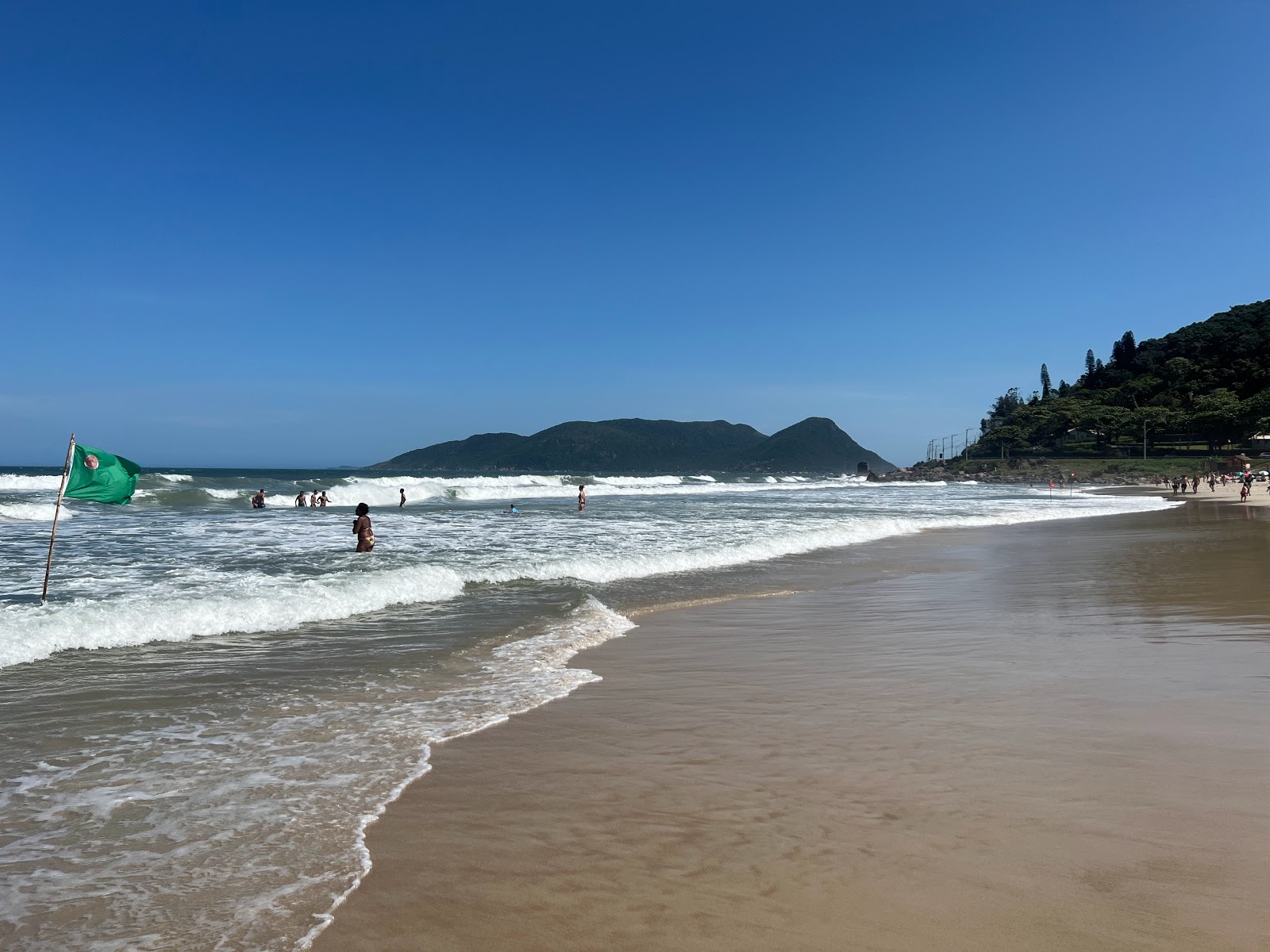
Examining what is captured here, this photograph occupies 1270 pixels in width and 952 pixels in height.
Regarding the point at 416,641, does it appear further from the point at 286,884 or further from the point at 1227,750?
the point at 1227,750

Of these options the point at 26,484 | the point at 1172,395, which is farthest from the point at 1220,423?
the point at 26,484

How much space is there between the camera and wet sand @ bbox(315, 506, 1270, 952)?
117 inches

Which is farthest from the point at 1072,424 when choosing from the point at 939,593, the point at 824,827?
the point at 824,827

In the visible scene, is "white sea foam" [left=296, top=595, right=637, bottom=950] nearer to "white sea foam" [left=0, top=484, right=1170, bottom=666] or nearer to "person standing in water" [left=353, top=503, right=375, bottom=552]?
"white sea foam" [left=0, top=484, right=1170, bottom=666]

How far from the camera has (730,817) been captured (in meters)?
3.94

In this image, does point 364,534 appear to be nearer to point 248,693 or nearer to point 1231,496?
point 248,693

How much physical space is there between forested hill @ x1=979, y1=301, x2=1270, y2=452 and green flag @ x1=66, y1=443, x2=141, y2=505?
13944cm

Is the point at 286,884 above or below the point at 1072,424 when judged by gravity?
below

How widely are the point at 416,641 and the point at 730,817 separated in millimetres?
5601

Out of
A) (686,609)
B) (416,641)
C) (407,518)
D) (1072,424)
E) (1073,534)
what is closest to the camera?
(416,641)

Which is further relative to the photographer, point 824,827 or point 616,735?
point 616,735

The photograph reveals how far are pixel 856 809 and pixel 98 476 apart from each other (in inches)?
363

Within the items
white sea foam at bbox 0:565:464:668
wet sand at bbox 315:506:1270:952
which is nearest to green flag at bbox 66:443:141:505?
white sea foam at bbox 0:565:464:668

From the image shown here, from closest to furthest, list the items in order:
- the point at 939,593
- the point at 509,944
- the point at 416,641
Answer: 1. the point at 509,944
2. the point at 416,641
3. the point at 939,593
